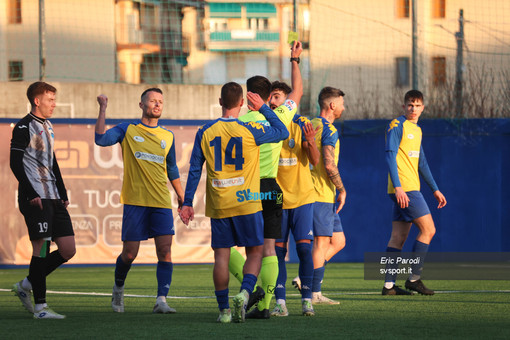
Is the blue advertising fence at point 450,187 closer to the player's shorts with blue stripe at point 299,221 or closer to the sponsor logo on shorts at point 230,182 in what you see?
the player's shorts with blue stripe at point 299,221

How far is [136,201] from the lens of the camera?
804 cm

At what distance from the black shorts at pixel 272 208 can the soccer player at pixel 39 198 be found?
179 cm

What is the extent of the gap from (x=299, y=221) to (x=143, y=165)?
1537 mm

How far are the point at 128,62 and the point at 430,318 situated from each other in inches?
613

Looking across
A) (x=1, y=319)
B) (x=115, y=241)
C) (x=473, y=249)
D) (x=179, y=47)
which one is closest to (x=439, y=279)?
(x=473, y=249)

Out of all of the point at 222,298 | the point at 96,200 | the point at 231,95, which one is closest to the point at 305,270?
the point at 222,298

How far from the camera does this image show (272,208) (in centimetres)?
719

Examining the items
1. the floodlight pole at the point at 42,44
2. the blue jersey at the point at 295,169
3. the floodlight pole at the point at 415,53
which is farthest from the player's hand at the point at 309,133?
the floodlight pole at the point at 42,44

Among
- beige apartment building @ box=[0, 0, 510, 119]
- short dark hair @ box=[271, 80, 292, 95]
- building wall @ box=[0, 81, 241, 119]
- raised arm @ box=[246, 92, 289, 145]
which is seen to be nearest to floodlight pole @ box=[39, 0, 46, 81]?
beige apartment building @ box=[0, 0, 510, 119]

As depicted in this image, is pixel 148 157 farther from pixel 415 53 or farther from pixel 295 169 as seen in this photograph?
pixel 415 53

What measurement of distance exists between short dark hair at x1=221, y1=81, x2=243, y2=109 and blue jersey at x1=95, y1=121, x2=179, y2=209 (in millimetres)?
1373

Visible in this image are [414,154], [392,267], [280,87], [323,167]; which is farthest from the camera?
[414,154]

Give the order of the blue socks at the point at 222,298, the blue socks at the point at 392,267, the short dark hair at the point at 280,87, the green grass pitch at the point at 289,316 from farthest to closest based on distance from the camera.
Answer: the blue socks at the point at 392,267 < the short dark hair at the point at 280,87 < the blue socks at the point at 222,298 < the green grass pitch at the point at 289,316

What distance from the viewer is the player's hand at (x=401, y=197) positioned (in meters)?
9.07
